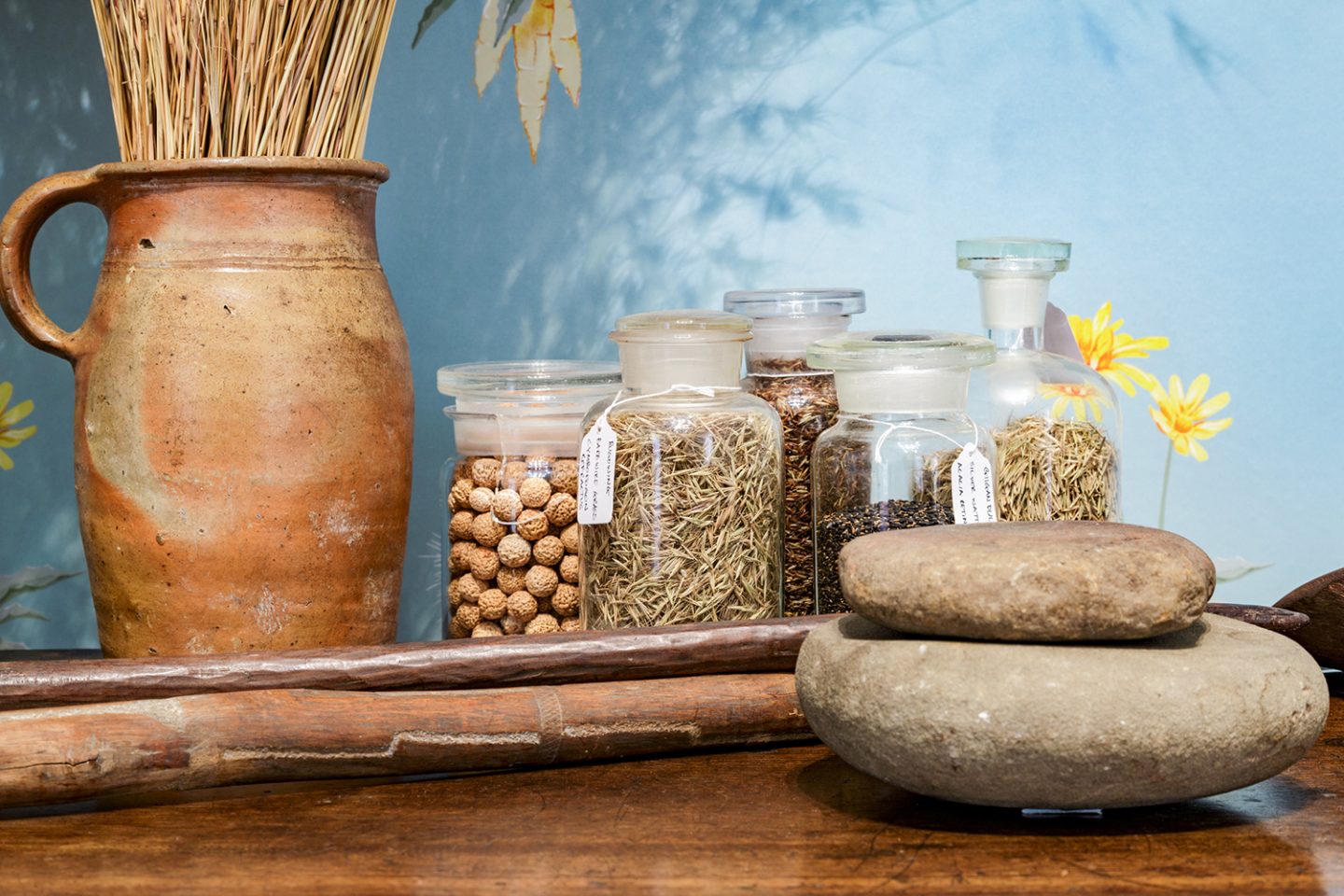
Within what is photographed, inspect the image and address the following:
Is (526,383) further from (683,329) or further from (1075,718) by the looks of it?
(1075,718)

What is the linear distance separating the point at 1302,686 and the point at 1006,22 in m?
0.68

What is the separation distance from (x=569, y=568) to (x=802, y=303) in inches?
9.8

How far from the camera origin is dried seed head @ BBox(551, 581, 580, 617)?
3.14ft

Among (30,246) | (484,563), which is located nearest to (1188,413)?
(484,563)

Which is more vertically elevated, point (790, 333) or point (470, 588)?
point (790, 333)

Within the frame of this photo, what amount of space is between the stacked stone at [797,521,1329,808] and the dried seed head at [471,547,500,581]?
36cm

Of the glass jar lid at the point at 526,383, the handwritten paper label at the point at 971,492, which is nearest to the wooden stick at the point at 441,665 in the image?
the handwritten paper label at the point at 971,492

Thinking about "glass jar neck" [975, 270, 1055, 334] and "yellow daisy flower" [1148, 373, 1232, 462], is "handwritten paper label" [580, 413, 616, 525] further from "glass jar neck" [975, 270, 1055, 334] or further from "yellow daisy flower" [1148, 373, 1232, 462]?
"yellow daisy flower" [1148, 373, 1232, 462]

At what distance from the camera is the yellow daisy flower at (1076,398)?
0.94 meters

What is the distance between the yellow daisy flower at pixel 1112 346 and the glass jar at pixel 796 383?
28cm

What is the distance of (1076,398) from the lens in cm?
95

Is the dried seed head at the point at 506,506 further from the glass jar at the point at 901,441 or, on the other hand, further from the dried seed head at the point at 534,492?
the glass jar at the point at 901,441

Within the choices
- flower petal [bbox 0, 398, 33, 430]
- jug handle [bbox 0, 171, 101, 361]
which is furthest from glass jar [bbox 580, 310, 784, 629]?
flower petal [bbox 0, 398, 33, 430]

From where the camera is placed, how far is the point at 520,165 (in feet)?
3.87
